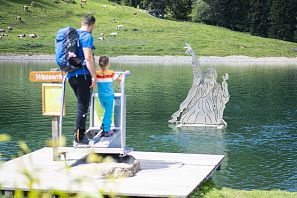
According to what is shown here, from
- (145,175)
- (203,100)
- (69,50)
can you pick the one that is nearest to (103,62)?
(69,50)

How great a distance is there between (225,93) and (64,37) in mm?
16594

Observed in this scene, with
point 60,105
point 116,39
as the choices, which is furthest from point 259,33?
point 60,105

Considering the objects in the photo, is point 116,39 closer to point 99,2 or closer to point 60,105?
point 99,2

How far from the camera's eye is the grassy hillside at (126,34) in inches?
3831

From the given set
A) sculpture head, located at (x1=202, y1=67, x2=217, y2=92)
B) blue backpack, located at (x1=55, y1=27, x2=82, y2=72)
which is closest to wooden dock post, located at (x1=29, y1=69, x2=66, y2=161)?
blue backpack, located at (x1=55, y1=27, x2=82, y2=72)

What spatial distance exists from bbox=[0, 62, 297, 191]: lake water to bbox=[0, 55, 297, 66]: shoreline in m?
41.0

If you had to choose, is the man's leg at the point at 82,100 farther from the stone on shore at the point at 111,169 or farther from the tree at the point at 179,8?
the tree at the point at 179,8

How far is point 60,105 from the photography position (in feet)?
43.0

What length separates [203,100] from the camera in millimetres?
28453

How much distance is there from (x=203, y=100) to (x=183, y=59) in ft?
219

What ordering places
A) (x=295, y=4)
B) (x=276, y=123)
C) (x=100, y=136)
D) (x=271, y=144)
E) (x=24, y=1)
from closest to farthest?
(x=100, y=136), (x=271, y=144), (x=276, y=123), (x=24, y=1), (x=295, y=4)

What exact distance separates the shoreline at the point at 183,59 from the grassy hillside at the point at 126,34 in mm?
1740

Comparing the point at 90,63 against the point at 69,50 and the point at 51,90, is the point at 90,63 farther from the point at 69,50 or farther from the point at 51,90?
the point at 51,90

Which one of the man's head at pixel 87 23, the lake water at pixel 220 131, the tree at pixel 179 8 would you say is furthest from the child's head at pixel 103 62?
the tree at pixel 179 8
